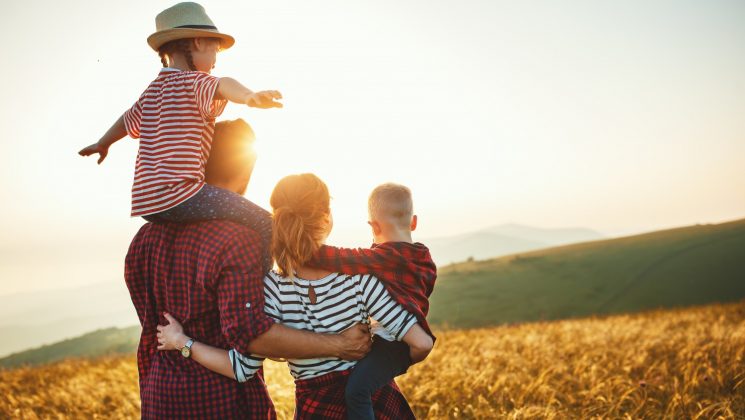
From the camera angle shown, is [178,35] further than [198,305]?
Yes

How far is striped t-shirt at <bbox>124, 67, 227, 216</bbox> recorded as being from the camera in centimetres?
266

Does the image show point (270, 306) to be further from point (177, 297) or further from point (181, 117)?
point (181, 117)

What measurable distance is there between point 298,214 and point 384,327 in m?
0.76

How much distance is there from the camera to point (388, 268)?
2.86 meters

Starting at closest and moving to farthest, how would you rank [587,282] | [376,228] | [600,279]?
[376,228] < [587,282] < [600,279]

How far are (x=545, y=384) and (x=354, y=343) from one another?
131 inches

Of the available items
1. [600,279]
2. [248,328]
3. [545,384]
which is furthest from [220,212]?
[600,279]

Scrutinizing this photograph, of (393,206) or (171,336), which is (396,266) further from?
(171,336)

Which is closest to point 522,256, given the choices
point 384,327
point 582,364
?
point 582,364

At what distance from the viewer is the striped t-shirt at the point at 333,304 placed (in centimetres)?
275

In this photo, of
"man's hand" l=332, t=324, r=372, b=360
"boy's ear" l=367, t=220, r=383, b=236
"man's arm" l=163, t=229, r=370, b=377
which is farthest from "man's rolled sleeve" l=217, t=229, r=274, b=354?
"boy's ear" l=367, t=220, r=383, b=236

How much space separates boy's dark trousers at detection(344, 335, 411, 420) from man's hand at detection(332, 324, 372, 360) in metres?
0.07

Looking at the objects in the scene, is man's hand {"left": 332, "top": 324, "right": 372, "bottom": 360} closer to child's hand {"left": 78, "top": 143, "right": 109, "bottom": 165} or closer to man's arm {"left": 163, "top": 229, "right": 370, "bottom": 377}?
man's arm {"left": 163, "top": 229, "right": 370, "bottom": 377}

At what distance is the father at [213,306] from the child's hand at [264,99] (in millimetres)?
614
